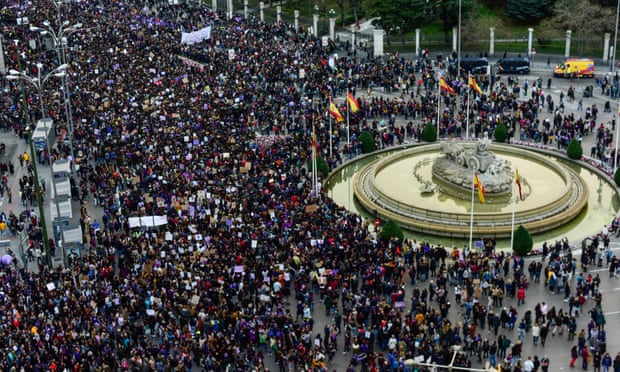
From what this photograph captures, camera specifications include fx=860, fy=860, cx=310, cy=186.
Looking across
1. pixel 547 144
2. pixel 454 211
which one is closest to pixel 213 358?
pixel 454 211

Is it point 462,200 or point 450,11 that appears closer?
point 462,200

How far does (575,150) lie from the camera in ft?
167

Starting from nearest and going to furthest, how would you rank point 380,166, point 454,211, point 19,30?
point 454,211, point 380,166, point 19,30

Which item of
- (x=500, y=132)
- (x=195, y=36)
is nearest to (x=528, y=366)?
(x=500, y=132)

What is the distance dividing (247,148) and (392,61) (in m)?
22.1

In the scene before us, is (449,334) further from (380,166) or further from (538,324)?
(380,166)

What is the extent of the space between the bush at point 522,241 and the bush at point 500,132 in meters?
16.0

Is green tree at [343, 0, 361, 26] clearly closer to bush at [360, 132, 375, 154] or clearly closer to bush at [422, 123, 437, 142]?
bush at [422, 123, 437, 142]

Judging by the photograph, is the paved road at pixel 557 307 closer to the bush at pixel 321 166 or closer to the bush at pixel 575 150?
the bush at pixel 575 150

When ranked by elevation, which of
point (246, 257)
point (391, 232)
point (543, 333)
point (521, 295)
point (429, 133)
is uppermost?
point (429, 133)

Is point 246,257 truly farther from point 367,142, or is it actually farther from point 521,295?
point 367,142

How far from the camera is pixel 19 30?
8200cm

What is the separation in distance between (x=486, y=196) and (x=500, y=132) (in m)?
10.1

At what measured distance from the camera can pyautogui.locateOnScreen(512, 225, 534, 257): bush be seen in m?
38.9
